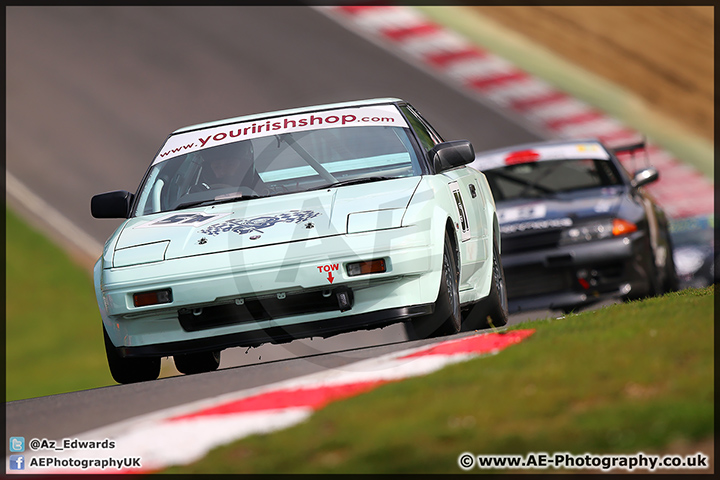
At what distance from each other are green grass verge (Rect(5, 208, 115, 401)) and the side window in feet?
22.4

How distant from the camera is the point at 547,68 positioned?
2197cm

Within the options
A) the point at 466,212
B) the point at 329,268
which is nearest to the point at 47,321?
the point at 466,212

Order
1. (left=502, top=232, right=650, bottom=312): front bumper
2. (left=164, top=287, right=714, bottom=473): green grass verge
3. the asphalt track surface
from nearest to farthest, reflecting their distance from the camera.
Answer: (left=164, top=287, right=714, bottom=473): green grass verge
(left=502, top=232, right=650, bottom=312): front bumper
the asphalt track surface

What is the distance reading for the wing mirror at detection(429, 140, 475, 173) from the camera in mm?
7445

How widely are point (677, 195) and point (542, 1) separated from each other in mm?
7192

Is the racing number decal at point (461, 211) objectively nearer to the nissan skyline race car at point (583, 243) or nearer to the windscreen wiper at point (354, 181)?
the windscreen wiper at point (354, 181)

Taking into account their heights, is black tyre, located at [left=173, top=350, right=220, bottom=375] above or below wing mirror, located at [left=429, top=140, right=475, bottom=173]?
below

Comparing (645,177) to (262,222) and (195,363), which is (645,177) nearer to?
(195,363)

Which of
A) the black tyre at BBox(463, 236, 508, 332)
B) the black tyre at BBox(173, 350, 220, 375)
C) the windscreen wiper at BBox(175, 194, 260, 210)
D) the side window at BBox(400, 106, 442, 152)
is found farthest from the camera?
the black tyre at BBox(173, 350, 220, 375)

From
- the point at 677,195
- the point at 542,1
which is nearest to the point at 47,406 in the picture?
the point at 677,195

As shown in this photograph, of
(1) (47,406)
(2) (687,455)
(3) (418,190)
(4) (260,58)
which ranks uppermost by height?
(4) (260,58)

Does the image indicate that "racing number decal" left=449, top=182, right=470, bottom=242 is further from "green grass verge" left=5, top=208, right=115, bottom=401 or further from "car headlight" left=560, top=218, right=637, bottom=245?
"green grass verge" left=5, top=208, right=115, bottom=401

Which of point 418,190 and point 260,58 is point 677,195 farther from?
point 418,190

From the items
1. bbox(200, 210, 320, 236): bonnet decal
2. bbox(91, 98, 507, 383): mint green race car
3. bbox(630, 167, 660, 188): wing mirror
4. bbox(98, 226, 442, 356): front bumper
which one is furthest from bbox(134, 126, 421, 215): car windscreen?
bbox(630, 167, 660, 188): wing mirror
